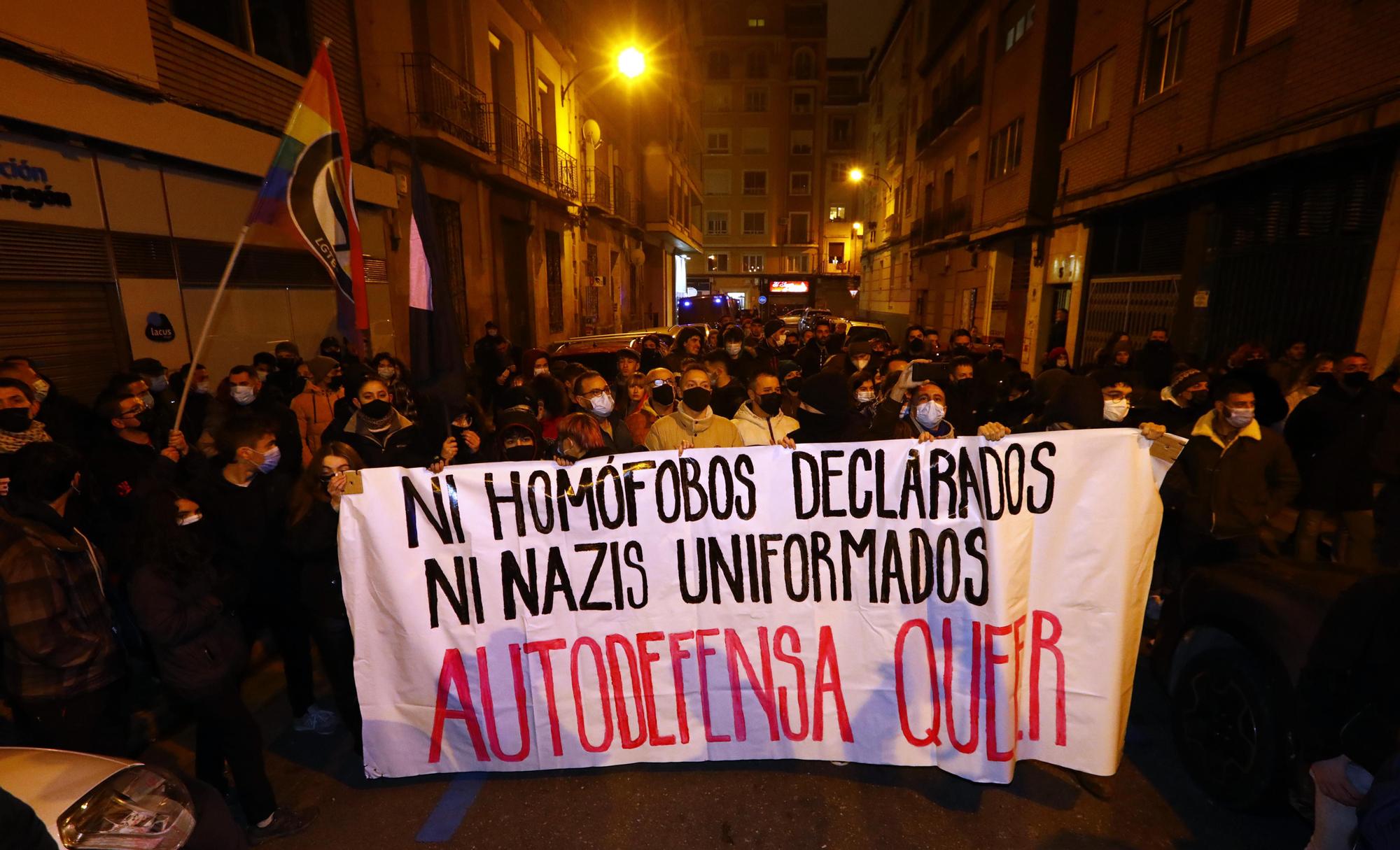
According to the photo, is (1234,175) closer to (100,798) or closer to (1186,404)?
(1186,404)

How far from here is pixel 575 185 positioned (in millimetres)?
21812

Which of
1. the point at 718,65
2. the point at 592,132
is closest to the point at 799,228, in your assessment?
the point at 718,65

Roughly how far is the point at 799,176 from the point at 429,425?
59.4 m

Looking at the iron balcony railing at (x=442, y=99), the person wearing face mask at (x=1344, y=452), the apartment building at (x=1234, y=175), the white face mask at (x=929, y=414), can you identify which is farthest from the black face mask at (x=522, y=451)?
the iron balcony railing at (x=442, y=99)

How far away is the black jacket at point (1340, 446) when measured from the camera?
5273 mm

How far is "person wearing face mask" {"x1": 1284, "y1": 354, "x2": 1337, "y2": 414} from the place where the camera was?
6016 millimetres

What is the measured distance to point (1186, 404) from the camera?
18.5 feet

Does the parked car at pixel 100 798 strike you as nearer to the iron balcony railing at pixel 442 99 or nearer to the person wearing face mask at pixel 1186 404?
the person wearing face mask at pixel 1186 404

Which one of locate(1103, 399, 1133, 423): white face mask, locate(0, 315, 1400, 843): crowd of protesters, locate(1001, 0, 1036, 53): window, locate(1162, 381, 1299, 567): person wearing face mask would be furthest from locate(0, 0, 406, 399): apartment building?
locate(1001, 0, 1036, 53): window

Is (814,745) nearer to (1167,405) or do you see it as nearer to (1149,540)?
(1149,540)

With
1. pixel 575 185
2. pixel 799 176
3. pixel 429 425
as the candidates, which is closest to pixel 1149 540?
pixel 429 425

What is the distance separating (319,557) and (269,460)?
2.13ft

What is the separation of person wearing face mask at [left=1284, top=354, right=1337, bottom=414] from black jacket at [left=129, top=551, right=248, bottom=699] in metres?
7.77

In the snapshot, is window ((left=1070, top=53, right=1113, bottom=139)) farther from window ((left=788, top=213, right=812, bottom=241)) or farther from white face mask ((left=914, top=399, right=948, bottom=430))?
window ((left=788, top=213, right=812, bottom=241))
